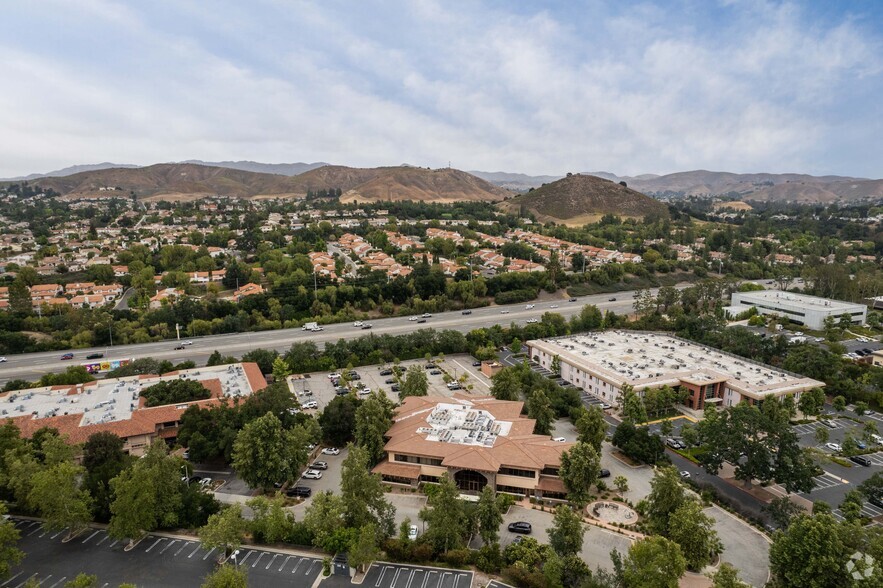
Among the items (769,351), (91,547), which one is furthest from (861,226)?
(91,547)

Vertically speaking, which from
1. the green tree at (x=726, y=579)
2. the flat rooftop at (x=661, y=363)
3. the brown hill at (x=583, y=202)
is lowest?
the flat rooftop at (x=661, y=363)

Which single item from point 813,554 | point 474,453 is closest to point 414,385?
point 474,453

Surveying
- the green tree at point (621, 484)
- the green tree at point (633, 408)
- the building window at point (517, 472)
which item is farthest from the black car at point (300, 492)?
the green tree at point (633, 408)

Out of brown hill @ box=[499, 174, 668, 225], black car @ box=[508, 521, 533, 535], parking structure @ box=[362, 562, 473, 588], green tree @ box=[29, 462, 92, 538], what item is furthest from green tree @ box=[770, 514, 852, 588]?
brown hill @ box=[499, 174, 668, 225]

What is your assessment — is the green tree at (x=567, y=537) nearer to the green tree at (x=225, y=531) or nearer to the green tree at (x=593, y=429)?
the green tree at (x=593, y=429)

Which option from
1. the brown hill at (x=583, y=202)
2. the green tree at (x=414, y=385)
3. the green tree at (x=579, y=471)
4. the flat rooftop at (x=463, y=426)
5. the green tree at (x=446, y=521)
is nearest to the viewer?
the green tree at (x=446, y=521)

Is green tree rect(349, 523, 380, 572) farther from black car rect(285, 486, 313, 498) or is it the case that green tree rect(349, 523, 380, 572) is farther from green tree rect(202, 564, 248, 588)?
black car rect(285, 486, 313, 498)

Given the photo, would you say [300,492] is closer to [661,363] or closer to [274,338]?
[274,338]
